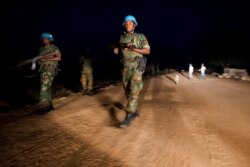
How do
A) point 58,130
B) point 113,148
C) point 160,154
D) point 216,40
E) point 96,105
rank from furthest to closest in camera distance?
point 216,40 < point 96,105 < point 58,130 < point 113,148 < point 160,154

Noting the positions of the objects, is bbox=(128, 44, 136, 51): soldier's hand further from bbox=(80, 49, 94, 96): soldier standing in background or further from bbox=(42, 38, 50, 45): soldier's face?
bbox=(80, 49, 94, 96): soldier standing in background

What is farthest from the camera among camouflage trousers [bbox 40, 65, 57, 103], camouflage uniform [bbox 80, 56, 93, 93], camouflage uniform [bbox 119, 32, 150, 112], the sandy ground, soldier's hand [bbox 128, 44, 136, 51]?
camouflage uniform [bbox 80, 56, 93, 93]

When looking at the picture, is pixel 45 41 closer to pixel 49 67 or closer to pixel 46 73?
pixel 49 67

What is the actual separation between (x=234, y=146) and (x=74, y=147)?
2.66 metres

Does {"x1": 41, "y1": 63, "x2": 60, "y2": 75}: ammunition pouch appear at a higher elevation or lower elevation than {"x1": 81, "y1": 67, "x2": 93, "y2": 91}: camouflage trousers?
higher

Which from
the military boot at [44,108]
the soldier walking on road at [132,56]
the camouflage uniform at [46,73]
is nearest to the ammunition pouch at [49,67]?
the camouflage uniform at [46,73]

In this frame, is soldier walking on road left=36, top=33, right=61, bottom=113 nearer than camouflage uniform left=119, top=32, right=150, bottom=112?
No

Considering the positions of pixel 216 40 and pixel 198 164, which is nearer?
pixel 198 164

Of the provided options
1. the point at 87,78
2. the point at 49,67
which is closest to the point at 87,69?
the point at 87,78

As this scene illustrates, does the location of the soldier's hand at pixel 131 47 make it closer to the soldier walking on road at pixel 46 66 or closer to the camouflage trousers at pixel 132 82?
the camouflage trousers at pixel 132 82

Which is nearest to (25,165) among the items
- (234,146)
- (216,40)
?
(234,146)

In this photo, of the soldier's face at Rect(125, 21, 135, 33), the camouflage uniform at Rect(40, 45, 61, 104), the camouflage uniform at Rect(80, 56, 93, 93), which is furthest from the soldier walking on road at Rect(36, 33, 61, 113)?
the camouflage uniform at Rect(80, 56, 93, 93)

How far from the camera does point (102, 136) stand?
4.30 meters

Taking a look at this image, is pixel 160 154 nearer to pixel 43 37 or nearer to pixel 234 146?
pixel 234 146
